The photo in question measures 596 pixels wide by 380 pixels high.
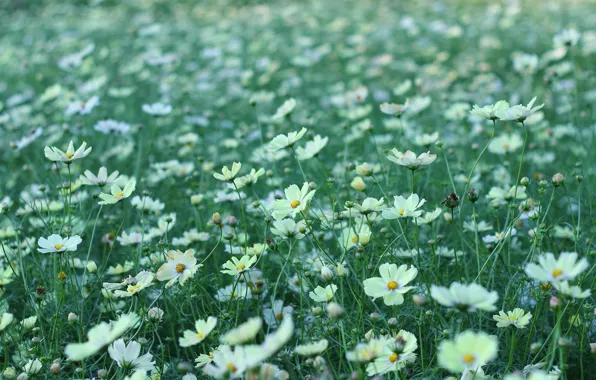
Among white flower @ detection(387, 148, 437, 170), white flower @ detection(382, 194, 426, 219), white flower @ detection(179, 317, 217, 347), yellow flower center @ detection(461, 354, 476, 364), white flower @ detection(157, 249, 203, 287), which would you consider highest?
yellow flower center @ detection(461, 354, 476, 364)

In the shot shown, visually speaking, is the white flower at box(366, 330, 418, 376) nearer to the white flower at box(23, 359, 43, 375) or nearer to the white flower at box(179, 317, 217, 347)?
the white flower at box(179, 317, 217, 347)

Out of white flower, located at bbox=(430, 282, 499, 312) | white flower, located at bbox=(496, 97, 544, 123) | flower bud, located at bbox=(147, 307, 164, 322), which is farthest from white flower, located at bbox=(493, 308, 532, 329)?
flower bud, located at bbox=(147, 307, 164, 322)

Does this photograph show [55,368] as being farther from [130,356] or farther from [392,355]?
A: [392,355]

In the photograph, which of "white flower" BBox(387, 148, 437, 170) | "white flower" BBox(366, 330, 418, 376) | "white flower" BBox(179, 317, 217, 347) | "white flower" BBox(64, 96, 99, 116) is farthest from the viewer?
"white flower" BBox(64, 96, 99, 116)

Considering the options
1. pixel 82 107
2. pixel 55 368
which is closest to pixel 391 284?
pixel 55 368

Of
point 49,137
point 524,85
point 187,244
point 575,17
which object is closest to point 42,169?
point 49,137

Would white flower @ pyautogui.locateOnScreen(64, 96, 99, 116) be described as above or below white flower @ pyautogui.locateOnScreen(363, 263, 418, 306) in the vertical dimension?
below
